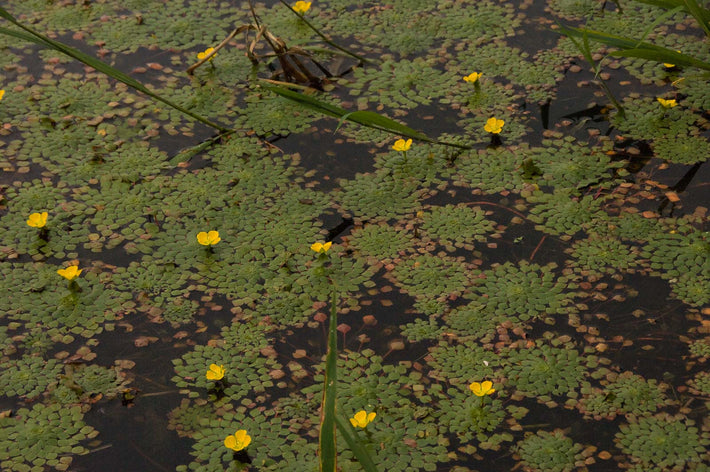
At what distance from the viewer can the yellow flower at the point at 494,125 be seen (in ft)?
11.0

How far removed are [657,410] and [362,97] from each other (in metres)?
1.77

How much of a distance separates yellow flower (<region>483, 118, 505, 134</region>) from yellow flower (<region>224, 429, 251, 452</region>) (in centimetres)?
153

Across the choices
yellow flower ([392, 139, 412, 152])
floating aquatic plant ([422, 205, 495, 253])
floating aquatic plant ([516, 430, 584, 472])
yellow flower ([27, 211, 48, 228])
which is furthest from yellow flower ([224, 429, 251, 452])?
yellow flower ([392, 139, 412, 152])

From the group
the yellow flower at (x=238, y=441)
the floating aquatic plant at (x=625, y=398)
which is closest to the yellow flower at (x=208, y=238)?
the yellow flower at (x=238, y=441)

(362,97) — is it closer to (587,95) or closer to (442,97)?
(442,97)

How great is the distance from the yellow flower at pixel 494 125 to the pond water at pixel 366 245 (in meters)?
0.07

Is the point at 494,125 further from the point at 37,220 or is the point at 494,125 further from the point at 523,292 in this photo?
the point at 37,220

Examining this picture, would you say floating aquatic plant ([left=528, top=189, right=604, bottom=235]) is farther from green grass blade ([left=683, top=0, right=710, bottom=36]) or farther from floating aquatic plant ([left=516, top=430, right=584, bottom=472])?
floating aquatic plant ([left=516, top=430, right=584, bottom=472])

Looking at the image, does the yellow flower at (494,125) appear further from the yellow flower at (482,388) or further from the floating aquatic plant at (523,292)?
the yellow flower at (482,388)

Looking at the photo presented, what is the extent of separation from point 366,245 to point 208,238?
539 millimetres

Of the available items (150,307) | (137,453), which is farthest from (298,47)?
(137,453)

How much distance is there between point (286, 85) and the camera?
3.73 metres

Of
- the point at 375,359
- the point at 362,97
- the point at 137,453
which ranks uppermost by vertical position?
the point at 362,97

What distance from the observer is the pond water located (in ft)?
8.32
